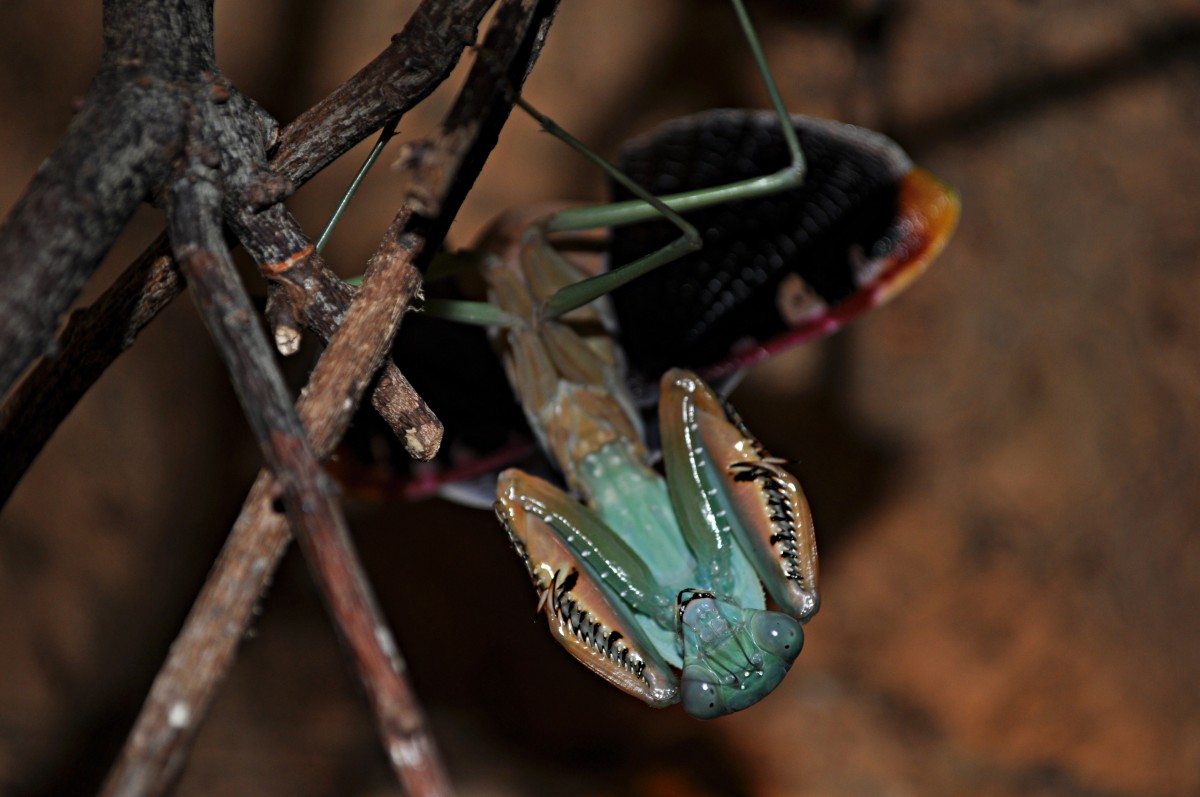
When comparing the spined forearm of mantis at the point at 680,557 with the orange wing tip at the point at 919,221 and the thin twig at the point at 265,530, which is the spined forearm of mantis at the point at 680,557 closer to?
the thin twig at the point at 265,530

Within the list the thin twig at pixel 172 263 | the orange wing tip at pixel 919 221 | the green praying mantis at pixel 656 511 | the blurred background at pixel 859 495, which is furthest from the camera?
the blurred background at pixel 859 495

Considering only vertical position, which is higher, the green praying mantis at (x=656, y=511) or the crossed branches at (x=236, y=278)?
the crossed branches at (x=236, y=278)

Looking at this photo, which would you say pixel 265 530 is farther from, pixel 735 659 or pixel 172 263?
pixel 735 659

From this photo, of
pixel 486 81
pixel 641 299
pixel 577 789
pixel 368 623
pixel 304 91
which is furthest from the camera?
pixel 577 789

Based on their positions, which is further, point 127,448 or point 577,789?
point 577,789

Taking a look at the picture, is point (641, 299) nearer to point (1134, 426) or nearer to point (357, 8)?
point (357, 8)

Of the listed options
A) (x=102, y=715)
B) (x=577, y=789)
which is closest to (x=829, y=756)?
(x=577, y=789)

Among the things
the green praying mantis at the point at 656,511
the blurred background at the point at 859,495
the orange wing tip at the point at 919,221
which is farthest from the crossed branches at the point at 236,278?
the blurred background at the point at 859,495

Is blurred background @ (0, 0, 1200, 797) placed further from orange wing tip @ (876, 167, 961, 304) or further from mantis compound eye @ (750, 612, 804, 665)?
mantis compound eye @ (750, 612, 804, 665)
